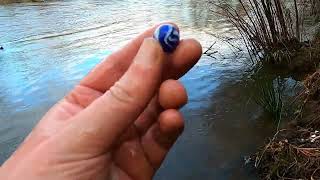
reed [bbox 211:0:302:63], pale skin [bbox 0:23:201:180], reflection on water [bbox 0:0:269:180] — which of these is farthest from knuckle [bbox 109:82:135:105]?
reed [bbox 211:0:302:63]

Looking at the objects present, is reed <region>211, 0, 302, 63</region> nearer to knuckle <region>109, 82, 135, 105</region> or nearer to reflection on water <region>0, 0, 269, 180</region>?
reflection on water <region>0, 0, 269, 180</region>

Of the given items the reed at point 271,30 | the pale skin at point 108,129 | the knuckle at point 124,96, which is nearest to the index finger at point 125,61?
the pale skin at point 108,129

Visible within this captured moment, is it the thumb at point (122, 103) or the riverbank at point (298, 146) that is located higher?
the thumb at point (122, 103)

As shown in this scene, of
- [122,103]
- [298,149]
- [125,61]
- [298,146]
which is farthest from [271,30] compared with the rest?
[122,103]

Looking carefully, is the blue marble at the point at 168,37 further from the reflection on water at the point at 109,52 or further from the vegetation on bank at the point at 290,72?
the reflection on water at the point at 109,52

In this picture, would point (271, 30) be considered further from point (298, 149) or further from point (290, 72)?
point (298, 149)

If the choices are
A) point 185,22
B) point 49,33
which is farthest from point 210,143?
point 49,33

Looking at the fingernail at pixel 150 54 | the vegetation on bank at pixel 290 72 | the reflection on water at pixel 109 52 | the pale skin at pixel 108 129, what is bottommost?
the reflection on water at pixel 109 52
